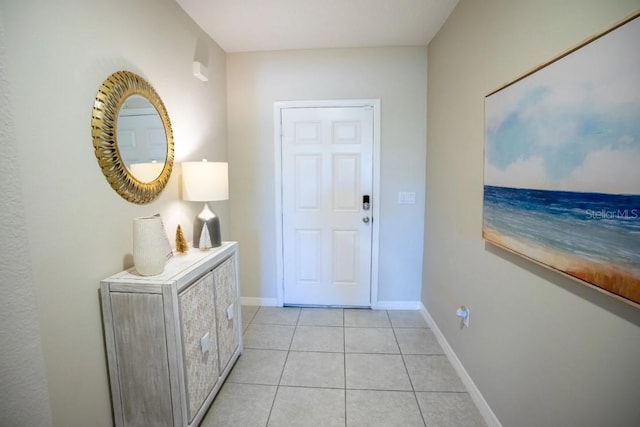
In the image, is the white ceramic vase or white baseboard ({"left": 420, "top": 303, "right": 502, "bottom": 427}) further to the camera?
white baseboard ({"left": 420, "top": 303, "right": 502, "bottom": 427})

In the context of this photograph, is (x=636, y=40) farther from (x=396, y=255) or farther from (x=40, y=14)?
(x=396, y=255)

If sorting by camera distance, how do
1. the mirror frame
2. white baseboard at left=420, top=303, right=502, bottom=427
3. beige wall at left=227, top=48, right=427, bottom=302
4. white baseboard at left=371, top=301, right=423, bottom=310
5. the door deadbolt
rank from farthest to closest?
white baseboard at left=371, top=301, right=423, bottom=310
the door deadbolt
beige wall at left=227, top=48, right=427, bottom=302
white baseboard at left=420, top=303, right=502, bottom=427
the mirror frame

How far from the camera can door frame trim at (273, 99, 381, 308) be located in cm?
269

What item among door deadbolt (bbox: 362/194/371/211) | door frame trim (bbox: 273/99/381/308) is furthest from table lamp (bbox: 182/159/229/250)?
door deadbolt (bbox: 362/194/371/211)

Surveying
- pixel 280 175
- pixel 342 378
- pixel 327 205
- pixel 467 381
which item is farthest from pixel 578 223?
pixel 280 175

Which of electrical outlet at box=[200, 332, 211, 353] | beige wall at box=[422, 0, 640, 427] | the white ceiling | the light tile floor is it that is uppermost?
the white ceiling

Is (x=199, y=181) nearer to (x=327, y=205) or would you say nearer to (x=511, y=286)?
(x=327, y=205)

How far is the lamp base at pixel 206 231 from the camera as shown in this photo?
186cm

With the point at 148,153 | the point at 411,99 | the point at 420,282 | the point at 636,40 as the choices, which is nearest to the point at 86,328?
the point at 148,153

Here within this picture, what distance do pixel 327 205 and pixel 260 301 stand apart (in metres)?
1.25

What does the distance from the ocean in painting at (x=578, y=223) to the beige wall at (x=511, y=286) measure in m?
0.14

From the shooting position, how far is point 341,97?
271 centimetres

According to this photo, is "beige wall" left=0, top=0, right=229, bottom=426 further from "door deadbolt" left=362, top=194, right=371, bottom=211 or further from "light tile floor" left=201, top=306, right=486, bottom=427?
"door deadbolt" left=362, top=194, right=371, bottom=211

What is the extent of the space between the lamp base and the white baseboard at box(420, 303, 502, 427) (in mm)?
1843
